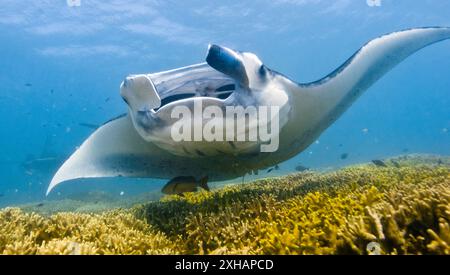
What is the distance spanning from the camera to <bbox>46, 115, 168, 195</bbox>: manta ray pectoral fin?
4434mm

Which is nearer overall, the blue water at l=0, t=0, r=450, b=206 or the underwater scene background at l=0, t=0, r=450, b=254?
the underwater scene background at l=0, t=0, r=450, b=254

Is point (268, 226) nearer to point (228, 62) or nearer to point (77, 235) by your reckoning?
point (228, 62)

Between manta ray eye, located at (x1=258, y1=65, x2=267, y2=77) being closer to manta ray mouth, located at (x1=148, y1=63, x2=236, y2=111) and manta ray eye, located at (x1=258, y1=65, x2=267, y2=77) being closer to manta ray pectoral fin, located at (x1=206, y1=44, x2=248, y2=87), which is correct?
manta ray pectoral fin, located at (x1=206, y1=44, x2=248, y2=87)

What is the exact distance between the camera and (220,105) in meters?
3.21

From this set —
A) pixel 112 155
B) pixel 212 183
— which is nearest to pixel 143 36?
pixel 212 183

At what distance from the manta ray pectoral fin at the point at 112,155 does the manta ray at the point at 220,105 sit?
0.04 feet

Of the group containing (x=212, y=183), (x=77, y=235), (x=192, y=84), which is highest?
(x=212, y=183)

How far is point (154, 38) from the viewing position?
3994 centimetres

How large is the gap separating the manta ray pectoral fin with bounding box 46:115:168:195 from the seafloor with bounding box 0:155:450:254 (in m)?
0.67

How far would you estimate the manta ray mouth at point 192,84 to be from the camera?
11.9 ft

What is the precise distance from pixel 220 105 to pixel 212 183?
19.4 m

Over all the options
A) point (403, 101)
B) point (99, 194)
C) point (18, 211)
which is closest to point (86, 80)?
point (99, 194)

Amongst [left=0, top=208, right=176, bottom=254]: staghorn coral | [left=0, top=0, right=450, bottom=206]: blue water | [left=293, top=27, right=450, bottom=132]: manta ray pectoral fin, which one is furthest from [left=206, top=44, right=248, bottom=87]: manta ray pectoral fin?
[left=0, top=0, right=450, bottom=206]: blue water

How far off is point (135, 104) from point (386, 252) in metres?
2.74
